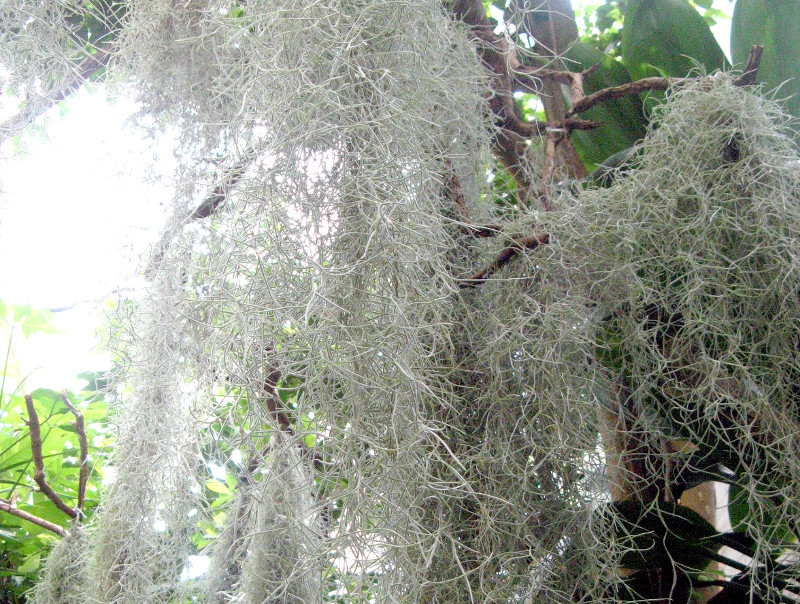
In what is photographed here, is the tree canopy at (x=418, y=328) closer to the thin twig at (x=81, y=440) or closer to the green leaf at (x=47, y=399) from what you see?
the thin twig at (x=81, y=440)

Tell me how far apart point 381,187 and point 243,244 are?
0.12 metres

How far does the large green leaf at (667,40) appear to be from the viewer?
1.01 m

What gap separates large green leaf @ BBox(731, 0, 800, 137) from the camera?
935 mm

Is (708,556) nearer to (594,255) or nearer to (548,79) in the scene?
(594,255)

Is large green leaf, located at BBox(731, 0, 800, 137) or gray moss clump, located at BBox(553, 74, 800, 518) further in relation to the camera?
large green leaf, located at BBox(731, 0, 800, 137)

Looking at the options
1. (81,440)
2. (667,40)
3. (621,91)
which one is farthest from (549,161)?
(81,440)

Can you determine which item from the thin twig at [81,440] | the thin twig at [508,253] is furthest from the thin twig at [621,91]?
the thin twig at [81,440]

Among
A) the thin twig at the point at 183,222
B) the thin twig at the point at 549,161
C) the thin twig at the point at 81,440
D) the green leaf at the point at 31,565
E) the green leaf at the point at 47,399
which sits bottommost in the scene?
the green leaf at the point at 31,565

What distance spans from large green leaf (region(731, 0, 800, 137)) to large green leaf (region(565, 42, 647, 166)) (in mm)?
165

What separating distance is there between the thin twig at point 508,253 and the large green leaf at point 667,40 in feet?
1.54

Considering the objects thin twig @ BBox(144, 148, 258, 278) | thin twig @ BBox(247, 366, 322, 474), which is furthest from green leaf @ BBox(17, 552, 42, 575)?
thin twig @ BBox(144, 148, 258, 278)

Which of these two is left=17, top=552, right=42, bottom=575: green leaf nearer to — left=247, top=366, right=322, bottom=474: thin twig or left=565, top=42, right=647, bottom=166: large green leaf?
left=247, top=366, right=322, bottom=474: thin twig

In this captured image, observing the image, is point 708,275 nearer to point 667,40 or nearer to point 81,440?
point 667,40

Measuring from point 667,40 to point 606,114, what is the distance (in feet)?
0.45
